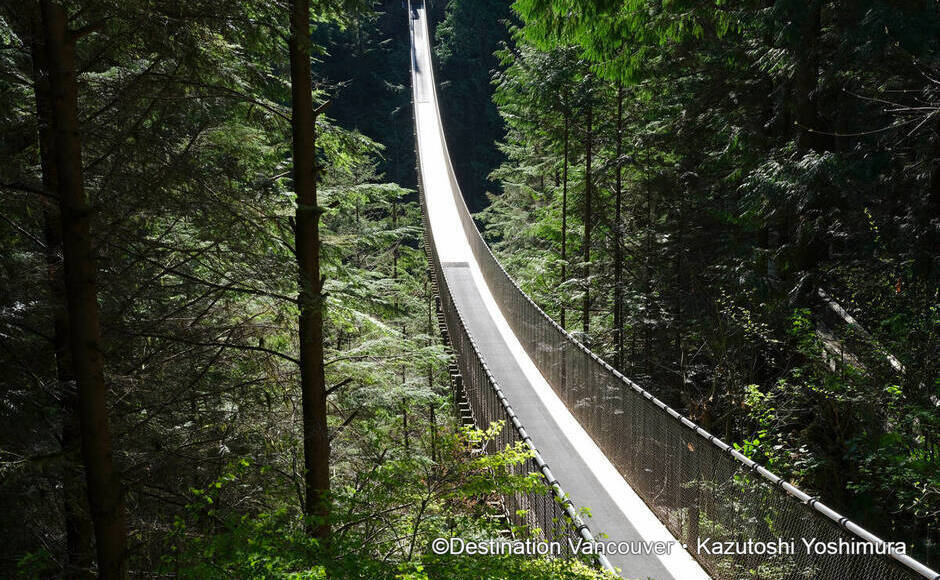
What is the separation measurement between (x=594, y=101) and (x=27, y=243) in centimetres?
1260

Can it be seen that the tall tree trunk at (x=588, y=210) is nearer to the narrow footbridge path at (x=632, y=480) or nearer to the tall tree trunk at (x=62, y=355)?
the narrow footbridge path at (x=632, y=480)

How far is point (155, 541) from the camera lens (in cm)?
496

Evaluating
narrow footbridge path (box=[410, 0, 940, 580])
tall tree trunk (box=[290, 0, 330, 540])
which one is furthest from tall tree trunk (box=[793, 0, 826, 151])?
tall tree trunk (box=[290, 0, 330, 540])

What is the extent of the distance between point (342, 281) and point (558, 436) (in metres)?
4.18

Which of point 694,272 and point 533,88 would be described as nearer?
point 694,272

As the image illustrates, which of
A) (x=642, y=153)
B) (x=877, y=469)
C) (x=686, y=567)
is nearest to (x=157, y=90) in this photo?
(x=686, y=567)

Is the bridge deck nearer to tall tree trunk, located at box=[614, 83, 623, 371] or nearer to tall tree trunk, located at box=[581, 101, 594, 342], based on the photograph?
tall tree trunk, located at box=[581, 101, 594, 342]

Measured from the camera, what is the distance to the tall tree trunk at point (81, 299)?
3.19 m

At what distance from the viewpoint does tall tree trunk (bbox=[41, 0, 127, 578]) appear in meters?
3.19

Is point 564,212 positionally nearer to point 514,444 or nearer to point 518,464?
point 518,464

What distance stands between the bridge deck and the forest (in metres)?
1.31

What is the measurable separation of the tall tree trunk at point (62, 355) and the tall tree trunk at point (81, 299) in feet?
0.98

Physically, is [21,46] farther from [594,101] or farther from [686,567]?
[594,101]

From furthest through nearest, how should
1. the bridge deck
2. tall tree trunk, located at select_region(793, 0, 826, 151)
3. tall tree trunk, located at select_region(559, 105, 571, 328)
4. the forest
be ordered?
tall tree trunk, located at select_region(559, 105, 571, 328)
tall tree trunk, located at select_region(793, 0, 826, 151)
the bridge deck
the forest
